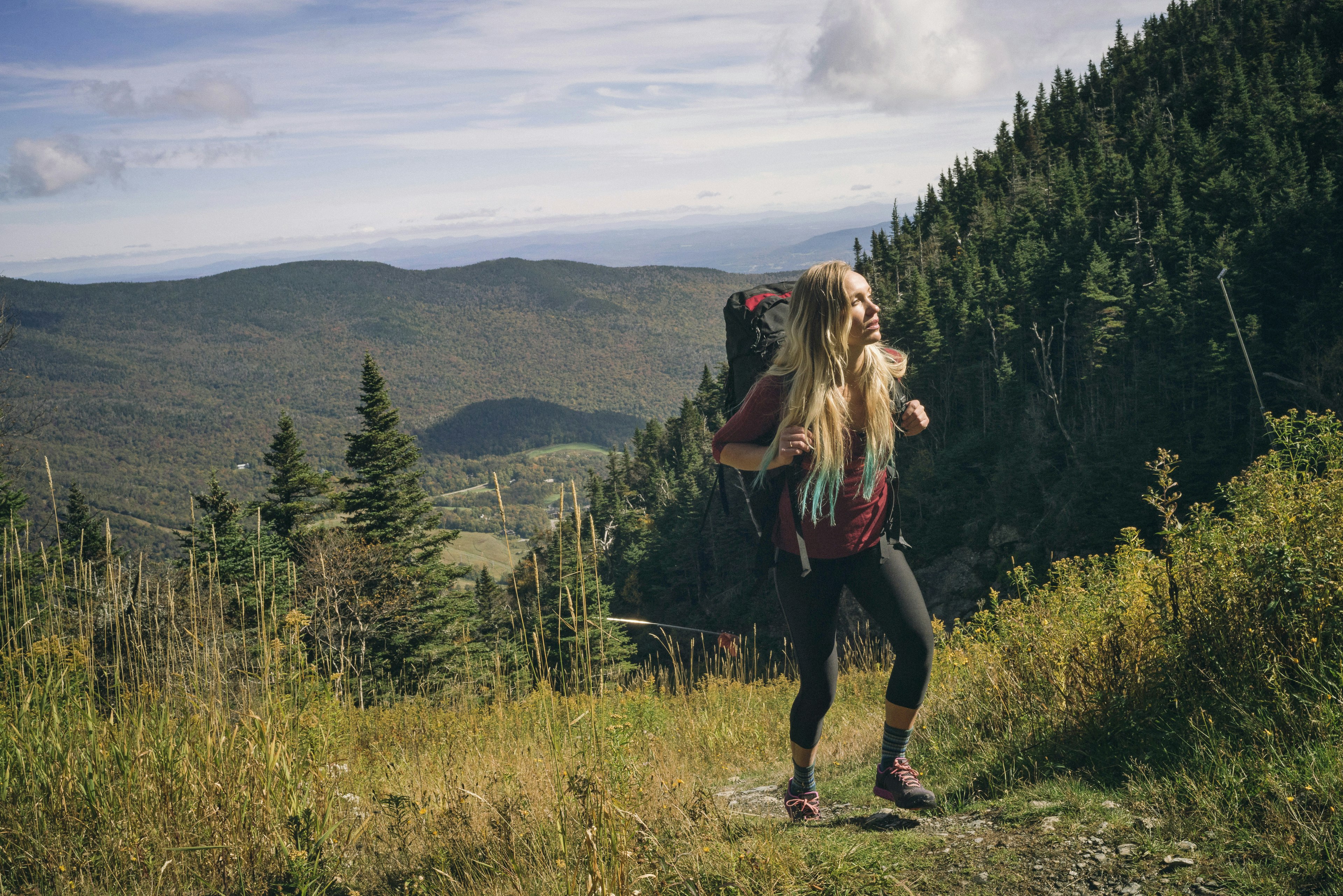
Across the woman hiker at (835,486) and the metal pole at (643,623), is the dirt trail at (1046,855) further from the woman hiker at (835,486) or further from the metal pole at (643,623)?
the metal pole at (643,623)

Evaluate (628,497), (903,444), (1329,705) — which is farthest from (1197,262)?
(1329,705)

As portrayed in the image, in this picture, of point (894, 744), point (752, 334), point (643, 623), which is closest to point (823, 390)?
point (752, 334)

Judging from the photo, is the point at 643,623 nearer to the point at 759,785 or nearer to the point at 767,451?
the point at 767,451

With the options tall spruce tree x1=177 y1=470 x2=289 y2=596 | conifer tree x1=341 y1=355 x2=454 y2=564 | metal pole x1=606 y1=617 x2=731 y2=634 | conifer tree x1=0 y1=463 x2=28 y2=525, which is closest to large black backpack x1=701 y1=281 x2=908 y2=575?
metal pole x1=606 y1=617 x2=731 y2=634

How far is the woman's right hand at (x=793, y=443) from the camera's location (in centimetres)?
279

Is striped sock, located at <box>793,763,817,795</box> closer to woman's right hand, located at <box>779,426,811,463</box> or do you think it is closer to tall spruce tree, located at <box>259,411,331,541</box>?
woman's right hand, located at <box>779,426,811,463</box>

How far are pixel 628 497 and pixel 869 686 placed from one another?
235 feet

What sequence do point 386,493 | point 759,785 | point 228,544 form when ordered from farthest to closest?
point 386,493, point 228,544, point 759,785

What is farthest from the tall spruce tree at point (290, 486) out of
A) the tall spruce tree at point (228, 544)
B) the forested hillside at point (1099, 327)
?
the forested hillside at point (1099, 327)

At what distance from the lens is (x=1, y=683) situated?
3.66m

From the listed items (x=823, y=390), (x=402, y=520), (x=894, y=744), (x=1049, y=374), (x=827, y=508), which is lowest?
(x=402, y=520)

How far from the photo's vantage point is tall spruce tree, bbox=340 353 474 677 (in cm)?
2352

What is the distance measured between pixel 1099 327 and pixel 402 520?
45156mm

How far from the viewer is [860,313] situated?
2945mm
